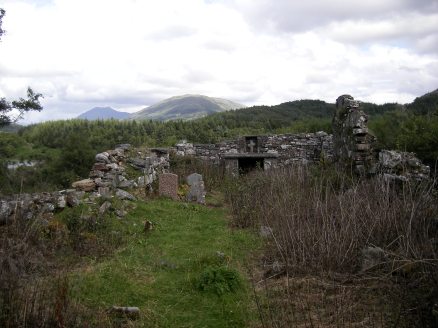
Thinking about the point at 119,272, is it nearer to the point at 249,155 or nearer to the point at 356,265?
the point at 356,265

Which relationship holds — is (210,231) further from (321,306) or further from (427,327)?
(427,327)

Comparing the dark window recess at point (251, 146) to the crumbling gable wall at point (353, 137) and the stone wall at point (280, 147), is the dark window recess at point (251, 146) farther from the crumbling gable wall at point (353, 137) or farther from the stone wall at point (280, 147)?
the crumbling gable wall at point (353, 137)

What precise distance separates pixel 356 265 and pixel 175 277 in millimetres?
2231

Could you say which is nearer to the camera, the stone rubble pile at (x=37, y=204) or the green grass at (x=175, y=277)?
the green grass at (x=175, y=277)

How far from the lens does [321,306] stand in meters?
4.05

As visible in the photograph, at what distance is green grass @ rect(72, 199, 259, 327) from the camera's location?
4344mm

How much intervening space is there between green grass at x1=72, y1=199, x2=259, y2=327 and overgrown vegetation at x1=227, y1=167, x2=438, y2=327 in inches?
14.9

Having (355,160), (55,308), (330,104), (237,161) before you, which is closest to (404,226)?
(55,308)

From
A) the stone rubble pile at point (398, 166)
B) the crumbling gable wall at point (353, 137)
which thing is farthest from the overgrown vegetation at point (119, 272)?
the crumbling gable wall at point (353, 137)

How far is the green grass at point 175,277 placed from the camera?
4.34m

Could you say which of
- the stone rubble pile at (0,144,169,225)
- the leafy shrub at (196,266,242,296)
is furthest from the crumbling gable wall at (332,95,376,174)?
the leafy shrub at (196,266,242,296)

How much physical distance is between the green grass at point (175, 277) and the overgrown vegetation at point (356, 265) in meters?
0.38

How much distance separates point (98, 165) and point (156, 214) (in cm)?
240

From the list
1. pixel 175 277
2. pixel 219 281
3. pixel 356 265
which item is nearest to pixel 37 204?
pixel 175 277
